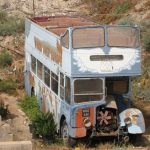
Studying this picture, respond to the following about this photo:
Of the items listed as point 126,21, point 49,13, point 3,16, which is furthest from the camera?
point 3,16

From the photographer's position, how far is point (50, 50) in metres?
19.2

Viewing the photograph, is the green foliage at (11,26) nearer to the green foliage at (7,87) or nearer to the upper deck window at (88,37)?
the green foliage at (7,87)

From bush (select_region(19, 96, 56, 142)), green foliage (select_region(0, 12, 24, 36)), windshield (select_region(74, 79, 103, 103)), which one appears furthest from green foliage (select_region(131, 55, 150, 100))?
green foliage (select_region(0, 12, 24, 36))

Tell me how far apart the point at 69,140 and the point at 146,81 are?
8356 millimetres

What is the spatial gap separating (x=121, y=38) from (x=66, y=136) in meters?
3.29

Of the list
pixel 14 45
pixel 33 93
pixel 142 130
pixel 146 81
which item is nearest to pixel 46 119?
pixel 142 130

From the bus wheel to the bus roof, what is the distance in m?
3.26

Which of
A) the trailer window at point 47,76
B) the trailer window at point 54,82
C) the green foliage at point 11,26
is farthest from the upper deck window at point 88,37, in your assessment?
the green foliage at point 11,26

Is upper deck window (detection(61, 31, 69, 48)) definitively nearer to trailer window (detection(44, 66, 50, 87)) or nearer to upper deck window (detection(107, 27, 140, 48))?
upper deck window (detection(107, 27, 140, 48))

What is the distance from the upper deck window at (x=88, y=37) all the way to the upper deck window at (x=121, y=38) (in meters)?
0.26

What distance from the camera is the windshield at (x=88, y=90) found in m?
16.6

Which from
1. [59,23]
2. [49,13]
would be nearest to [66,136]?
[59,23]

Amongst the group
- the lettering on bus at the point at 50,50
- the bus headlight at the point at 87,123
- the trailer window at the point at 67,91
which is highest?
the lettering on bus at the point at 50,50

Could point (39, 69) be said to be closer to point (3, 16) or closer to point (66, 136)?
point (66, 136)
